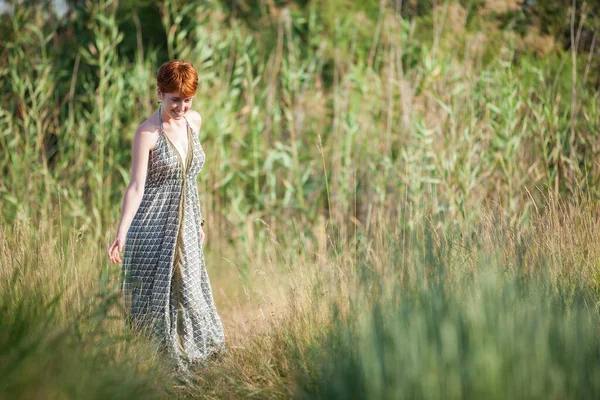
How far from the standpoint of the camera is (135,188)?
3877mm

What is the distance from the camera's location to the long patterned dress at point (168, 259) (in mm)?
4055

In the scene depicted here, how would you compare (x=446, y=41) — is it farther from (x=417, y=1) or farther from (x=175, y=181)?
(x=175, y=181)

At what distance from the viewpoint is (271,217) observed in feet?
23.6

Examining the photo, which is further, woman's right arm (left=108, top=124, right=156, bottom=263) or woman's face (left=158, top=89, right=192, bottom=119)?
woman's face (left=158, top=89, right=192, bottom=119)

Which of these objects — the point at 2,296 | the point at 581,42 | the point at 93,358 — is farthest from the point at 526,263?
the point at 581,42

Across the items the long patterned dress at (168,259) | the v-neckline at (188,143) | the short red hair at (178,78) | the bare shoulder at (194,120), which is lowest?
the long patterned dress at (168,259)

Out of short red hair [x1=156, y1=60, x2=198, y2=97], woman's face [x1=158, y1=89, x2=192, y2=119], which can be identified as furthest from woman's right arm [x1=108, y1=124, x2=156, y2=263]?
short red hair [x1=156, y1=60, x2=198, y2=97]

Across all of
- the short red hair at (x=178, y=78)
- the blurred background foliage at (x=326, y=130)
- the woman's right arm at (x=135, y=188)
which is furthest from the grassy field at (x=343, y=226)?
the short red hair at (x=178, y=78)

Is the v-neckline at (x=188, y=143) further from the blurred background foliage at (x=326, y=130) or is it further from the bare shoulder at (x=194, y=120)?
the blurred background foliage at (x=326, y=130)

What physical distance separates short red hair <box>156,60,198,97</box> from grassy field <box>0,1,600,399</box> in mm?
977

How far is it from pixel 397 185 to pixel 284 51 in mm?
3130

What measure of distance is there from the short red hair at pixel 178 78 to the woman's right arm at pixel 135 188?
257 mm

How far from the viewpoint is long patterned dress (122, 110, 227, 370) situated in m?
4.05

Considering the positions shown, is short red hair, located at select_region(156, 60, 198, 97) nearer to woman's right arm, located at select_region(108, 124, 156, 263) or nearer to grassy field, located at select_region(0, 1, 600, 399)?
woman's right arm, located at select_region(108, 124, 156, 263)
